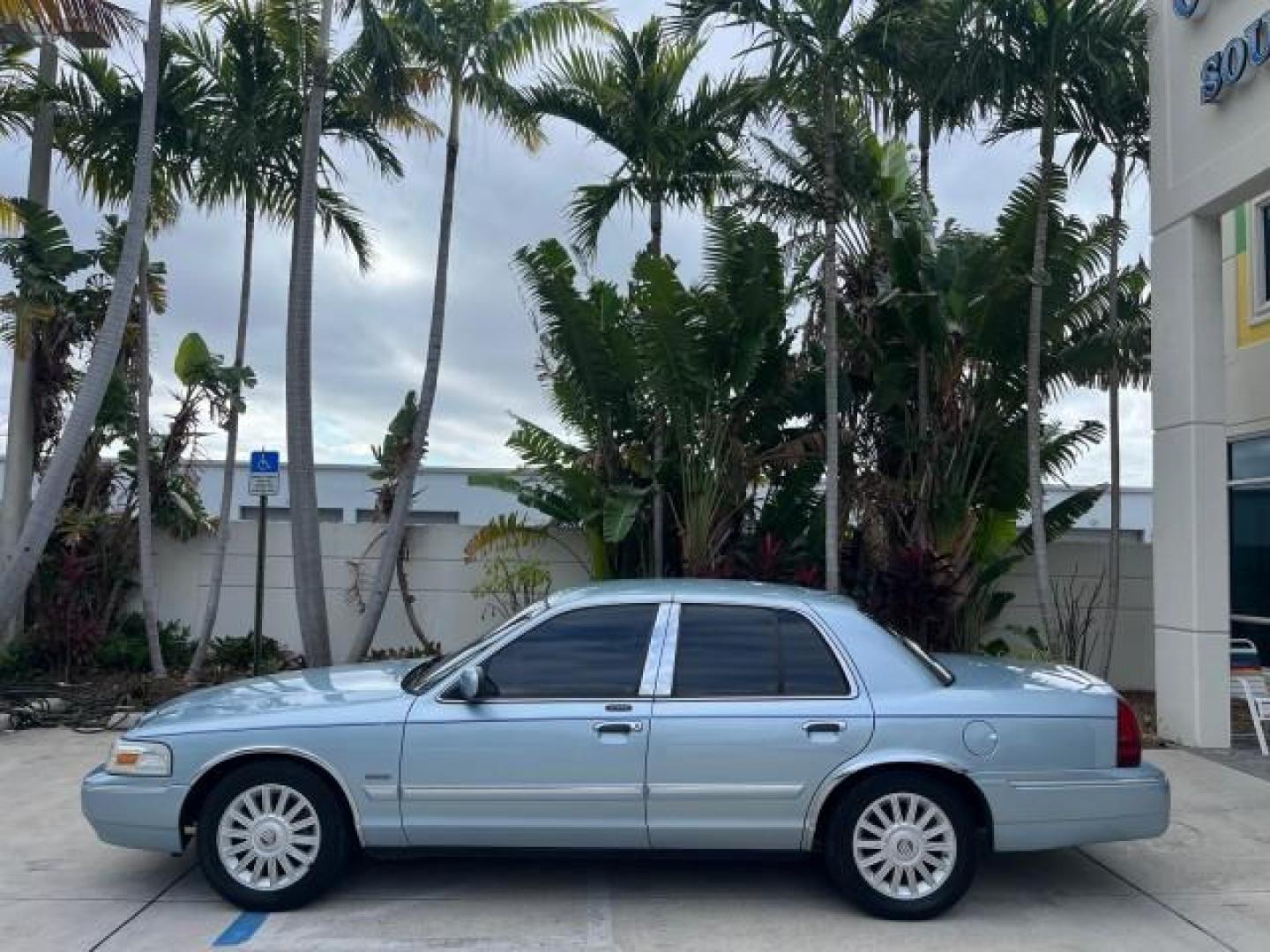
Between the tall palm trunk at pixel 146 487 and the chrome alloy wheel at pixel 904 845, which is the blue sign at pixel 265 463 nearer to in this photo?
the tall palm trunk at pixel 146 487

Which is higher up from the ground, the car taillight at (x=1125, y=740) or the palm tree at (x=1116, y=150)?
the palm tree at (x=1116, y=150)

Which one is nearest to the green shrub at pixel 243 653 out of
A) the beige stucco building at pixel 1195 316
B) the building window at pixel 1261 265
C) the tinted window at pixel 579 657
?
the tinted window at pixel 579 657

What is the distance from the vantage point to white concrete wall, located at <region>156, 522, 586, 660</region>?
13.6 meters

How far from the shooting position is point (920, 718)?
5.95 meters

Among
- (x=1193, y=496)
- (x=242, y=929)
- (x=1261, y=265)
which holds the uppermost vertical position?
(x=1261, y=265)

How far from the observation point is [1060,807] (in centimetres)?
589

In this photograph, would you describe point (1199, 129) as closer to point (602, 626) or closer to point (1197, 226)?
point (1197, 226)

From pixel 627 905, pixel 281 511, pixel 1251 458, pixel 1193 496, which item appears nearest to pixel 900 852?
pixel 627 905

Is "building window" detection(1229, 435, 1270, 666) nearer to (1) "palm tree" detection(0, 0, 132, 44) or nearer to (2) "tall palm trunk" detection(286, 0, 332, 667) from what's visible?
(2) "tall palm trunk" detection(286, 0, 332, 667)

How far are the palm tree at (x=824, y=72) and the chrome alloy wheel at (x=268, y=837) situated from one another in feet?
20.7

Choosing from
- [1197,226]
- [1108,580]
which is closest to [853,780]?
[1197,226]

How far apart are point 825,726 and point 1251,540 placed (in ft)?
32.0

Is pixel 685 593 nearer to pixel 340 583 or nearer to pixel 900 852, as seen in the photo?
pixel 900 852

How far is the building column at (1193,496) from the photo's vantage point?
32.5 ft
